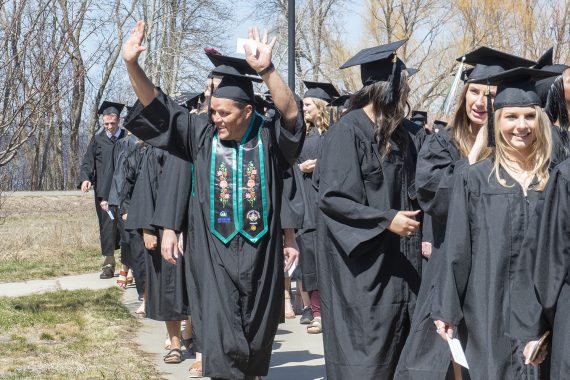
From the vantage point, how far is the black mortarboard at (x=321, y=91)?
10.1 metres

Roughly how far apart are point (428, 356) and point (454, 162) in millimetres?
1029

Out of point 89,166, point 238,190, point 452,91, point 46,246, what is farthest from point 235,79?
point 46,246

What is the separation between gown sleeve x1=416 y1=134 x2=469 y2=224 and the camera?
538cm

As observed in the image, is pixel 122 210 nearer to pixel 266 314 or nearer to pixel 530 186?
pixel 266 314

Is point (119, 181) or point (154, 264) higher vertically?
point (119, 181)

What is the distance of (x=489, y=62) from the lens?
579 cm

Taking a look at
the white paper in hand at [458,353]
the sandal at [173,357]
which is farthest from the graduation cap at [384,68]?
the sandal at [173,357]

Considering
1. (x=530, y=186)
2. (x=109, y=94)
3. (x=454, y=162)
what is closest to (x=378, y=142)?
(x=454, y=162)

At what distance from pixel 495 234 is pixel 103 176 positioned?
9.19 m

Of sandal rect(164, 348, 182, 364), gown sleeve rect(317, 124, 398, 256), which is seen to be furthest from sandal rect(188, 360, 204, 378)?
gown sleeve rect(317, 124, 398, 256)

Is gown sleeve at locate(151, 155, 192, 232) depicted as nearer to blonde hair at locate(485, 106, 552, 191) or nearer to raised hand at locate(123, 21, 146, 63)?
raised hand at locate(123, 21, 146, 63)

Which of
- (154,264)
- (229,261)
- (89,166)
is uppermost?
(89,166)

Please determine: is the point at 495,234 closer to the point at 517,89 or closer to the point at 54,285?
the point at 517,89

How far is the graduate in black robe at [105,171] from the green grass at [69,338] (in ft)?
5.53
